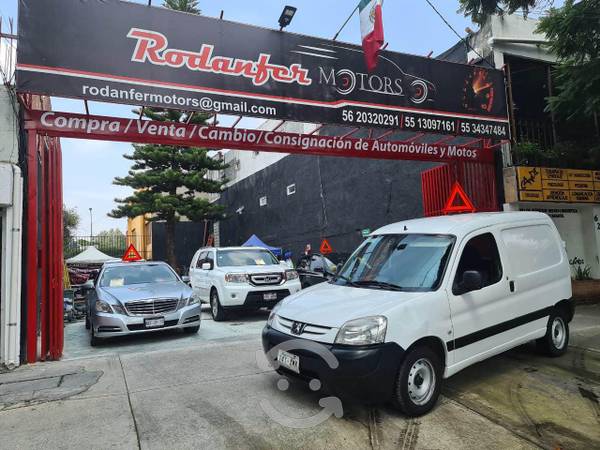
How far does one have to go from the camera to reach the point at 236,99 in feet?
26.7

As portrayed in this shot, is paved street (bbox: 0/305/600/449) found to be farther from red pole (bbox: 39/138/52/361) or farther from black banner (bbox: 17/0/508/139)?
black banner (bbox: 17/0/508/139)

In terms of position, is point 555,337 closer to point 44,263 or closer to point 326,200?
point 44,263

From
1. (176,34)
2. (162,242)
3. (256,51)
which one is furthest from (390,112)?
(162,242)

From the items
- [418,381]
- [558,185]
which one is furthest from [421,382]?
[558,185]

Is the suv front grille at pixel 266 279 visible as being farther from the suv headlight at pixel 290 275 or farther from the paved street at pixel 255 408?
the paved street at pixel 255 408

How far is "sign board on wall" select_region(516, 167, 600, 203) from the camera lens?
10531 mm

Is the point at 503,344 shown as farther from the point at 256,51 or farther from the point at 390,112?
the point at 256,51

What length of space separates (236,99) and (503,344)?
5.93m

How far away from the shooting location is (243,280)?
9594 millimetres

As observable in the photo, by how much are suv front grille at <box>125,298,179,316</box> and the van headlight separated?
477 cm

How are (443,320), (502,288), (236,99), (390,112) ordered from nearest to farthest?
(443,320) → (502,288) → (236,99) → (390,112)

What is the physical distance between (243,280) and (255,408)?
536 centimetres

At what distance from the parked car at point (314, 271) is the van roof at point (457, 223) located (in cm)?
623

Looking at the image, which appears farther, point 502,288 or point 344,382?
point 502,288
